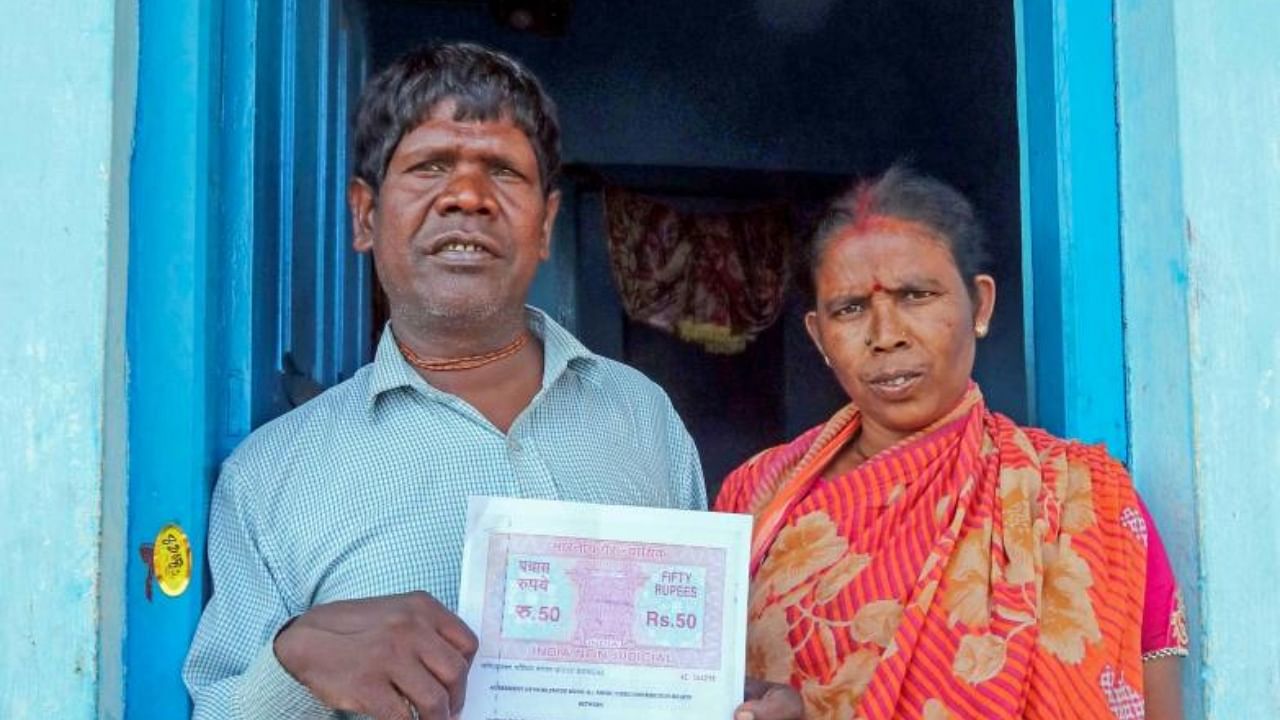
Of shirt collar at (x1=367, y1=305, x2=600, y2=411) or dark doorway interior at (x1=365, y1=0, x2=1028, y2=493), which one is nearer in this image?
shirt collar at (x1=367, y1=305, x2=600, y2=411)

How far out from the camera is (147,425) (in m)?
1.90

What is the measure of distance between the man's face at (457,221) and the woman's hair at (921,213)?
1.80 feet

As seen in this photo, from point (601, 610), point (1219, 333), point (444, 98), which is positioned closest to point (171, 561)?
point (601, 610)

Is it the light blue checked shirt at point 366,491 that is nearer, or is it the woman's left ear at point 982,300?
the light blue checked shirt at point 366,491

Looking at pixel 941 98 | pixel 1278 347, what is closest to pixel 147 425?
pixel 1278 347

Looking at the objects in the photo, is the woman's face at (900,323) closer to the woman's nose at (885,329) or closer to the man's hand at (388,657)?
the woman's nose at (885,329)

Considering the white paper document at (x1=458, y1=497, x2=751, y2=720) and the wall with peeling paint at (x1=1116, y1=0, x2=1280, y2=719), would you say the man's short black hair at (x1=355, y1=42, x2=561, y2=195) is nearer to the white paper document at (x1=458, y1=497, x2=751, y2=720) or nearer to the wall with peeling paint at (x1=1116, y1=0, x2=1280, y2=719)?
the white paper document at (x1=458, y1=497, x2=751, y2=720)

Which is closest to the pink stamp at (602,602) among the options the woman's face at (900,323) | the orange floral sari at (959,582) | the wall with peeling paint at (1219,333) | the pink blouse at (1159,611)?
the orange floral sari at (959,582)

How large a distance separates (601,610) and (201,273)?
85 centimetres

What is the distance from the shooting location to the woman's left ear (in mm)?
2131

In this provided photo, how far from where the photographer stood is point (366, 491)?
1.83 m

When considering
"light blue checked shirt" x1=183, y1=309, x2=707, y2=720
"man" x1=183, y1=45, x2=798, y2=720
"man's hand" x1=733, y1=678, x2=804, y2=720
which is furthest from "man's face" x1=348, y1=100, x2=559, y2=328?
"man's hand" x1=733, y1=678, x2=804, y2=720

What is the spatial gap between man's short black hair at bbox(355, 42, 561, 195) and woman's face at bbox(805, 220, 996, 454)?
540 millimetres

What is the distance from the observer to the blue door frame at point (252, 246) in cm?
190
